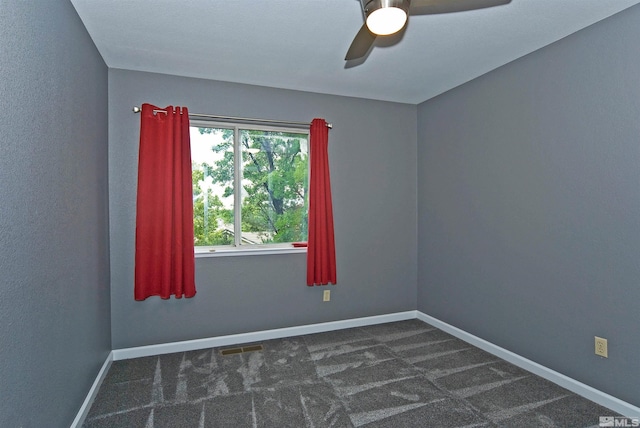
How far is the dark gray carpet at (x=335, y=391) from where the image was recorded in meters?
2.06

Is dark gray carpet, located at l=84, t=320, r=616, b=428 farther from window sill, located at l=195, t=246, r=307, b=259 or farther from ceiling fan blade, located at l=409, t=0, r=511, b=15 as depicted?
ceiling fan blade, located at l=409, t=0, r=511, b=15

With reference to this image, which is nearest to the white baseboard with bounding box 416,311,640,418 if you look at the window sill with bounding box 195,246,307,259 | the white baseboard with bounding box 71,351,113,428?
the window sill with bounding box 195,246,307,259

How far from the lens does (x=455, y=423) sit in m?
2.02

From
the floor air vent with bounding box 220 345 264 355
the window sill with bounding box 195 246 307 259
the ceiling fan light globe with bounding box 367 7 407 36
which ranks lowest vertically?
the floor air vent with bounding box 220 345 264 355

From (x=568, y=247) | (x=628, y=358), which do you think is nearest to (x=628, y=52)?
(x=568, y=247)

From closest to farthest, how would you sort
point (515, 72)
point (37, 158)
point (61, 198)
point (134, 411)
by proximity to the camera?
point (37, 158) < point (61, 198) < point (134, 411) < point (515, 72)

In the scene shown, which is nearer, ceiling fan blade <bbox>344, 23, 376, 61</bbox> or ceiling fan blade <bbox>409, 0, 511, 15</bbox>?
ceiling fan blade <bbox>409, 0, 511, 15</bbox>

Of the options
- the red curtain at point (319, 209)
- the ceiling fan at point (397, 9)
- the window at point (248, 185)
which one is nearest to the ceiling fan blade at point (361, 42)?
the ceiling fan at point (397, 9)

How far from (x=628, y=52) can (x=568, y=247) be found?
123 cm

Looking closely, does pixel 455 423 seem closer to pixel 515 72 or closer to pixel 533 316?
pixel 533 316

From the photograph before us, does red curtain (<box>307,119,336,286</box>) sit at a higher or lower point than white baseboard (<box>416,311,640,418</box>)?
higher

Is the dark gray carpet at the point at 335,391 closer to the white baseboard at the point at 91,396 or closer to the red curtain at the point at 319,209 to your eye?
the white baseboard at the point at 91,396

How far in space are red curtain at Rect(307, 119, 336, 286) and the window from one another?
0.58ft

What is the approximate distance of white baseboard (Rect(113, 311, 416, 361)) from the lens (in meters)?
2.93
